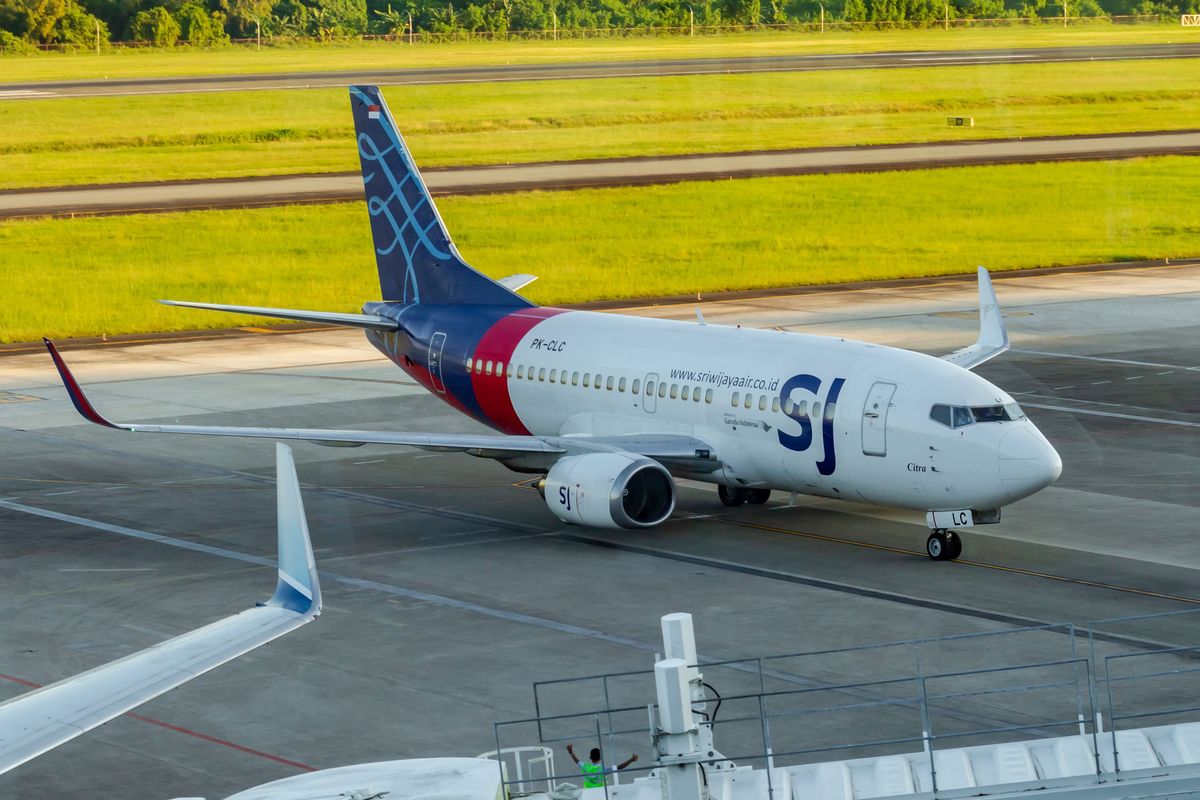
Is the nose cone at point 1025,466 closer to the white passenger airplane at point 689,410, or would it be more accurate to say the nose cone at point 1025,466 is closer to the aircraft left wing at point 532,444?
the white passenger airplane at point 689,410

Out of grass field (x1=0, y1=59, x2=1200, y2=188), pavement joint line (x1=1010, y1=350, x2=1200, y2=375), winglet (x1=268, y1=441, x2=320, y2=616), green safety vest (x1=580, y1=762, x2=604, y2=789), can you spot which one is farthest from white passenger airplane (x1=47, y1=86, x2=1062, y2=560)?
grass field (x1=0, y1=59, x2=1200, y2=188)

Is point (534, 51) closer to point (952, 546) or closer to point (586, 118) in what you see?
point (586, 118)

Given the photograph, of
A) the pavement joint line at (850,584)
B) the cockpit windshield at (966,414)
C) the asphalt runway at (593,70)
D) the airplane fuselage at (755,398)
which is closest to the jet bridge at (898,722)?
the pavement joint line at (850,584)

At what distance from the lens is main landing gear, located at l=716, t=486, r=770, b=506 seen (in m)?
37.8

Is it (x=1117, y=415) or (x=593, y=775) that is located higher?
(x=593, y=775)

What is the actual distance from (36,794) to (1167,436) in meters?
29.9

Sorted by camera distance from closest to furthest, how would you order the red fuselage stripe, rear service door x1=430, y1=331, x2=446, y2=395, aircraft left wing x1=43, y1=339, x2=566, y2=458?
aircraft left wing x1=43, y1=339, x2=566, y2=458 → the red fuselage stripe → rear service door x1=430, y1=331, x2=446, y2=395

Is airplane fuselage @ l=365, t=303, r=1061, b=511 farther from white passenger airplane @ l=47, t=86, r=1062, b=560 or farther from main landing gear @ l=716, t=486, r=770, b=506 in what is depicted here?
main landing gear @ l=716, t=486, r=770, b=506

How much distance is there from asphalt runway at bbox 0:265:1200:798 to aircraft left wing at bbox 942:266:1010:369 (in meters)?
3.19

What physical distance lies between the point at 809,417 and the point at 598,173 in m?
69.2

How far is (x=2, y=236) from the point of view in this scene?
3204 inches

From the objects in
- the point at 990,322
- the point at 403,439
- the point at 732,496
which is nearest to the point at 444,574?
the point at 403,439

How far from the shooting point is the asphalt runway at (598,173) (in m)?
91.6

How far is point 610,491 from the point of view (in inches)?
1326
